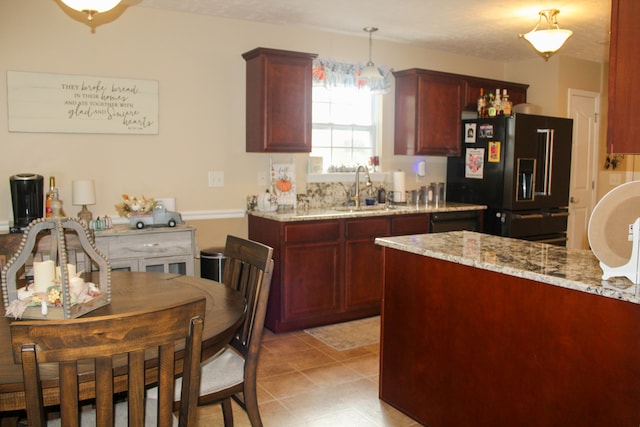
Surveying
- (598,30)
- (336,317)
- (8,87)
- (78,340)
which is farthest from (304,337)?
(598,30)

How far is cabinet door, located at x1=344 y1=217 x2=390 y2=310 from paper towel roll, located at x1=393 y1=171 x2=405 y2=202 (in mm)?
685

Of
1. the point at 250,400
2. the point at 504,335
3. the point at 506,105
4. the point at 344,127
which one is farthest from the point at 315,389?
the point at 506,105

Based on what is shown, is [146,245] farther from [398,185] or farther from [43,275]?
[398,185]

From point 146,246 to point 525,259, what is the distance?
2415 millimetres

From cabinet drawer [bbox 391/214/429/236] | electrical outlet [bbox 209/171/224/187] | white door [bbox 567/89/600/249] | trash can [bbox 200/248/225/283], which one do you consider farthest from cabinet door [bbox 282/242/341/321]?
white door [bbox 567/89/600/249]

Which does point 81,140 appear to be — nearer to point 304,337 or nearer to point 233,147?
point 233,147

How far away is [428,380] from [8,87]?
3125mm

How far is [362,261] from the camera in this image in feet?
14.1

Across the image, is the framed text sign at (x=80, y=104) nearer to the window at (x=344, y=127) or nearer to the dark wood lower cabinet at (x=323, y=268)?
the dark wood lower cabinet at (x=323, y=268)

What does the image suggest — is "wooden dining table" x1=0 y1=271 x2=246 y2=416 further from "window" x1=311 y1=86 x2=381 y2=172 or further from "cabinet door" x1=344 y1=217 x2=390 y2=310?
"window" x1=311 y1=86 x2=381 y2=172

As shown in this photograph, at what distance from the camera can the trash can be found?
395 centimetres

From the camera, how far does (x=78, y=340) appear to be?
122 cm

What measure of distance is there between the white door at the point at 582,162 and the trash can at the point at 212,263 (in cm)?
381

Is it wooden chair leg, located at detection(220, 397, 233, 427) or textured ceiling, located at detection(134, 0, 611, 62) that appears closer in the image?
wooden chair leg, located at detection(220, 397, 233, 427)
